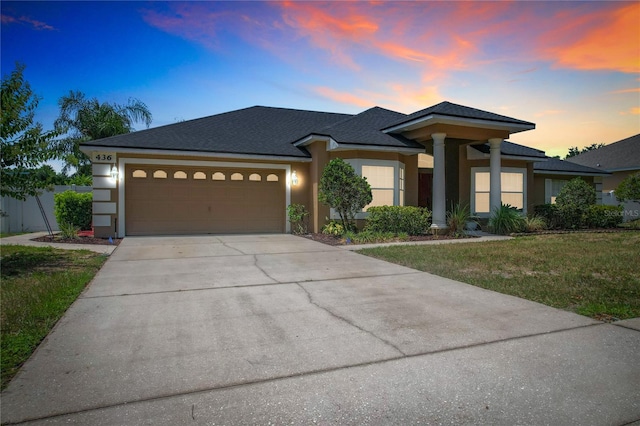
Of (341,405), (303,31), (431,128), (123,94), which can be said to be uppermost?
(123,94)

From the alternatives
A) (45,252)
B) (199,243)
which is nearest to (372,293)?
(199,243)

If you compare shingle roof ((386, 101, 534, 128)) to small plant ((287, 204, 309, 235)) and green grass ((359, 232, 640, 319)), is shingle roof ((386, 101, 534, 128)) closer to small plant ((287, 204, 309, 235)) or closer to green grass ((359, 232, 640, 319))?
green grass ((359, 232, 640, 319))

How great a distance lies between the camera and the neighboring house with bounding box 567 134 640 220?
23.9 meters

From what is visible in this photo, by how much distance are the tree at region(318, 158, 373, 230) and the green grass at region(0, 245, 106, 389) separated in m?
6.84

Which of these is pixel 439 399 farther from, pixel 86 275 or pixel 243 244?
pixel 243 244

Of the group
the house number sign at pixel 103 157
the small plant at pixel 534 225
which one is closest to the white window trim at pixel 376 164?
the small plant at pixel 534 225

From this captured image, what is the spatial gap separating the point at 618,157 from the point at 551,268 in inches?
1014

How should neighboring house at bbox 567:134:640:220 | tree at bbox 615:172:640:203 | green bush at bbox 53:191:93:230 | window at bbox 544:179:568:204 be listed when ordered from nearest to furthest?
1. green bush at bbox 53:191:93:230
2. tree at bbox 615:172:640:203
3. window at bbox 544:179:568:204
4. neighboring house at bbox 567:134:640:220

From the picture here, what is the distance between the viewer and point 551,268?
7.57 metres

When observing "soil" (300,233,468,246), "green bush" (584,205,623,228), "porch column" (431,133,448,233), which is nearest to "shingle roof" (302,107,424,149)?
"porch column" (431,133,448,233)

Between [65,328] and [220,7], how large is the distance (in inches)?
370

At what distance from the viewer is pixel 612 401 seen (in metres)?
2.68

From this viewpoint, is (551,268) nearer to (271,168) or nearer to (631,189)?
(271,168)

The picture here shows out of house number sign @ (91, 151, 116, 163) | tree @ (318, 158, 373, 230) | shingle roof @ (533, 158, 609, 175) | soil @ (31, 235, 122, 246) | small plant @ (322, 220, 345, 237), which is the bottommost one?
soil @ (31, 235, 122, 246)
